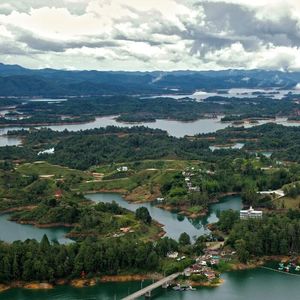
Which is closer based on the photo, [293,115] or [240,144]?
[240,144]

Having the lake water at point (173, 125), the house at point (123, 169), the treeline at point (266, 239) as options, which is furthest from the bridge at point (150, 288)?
the lake water at point (173, 125)

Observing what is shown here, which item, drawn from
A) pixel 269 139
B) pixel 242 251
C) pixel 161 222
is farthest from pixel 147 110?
pixel 242 251

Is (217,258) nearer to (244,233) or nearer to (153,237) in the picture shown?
(244,233)

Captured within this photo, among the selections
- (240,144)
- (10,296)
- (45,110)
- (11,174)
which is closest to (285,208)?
(10,296)

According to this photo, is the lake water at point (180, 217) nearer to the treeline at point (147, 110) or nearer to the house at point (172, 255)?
the house at point (172, 255)

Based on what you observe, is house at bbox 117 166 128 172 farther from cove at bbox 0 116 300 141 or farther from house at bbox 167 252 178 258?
cove at bbox 0 116 300 141

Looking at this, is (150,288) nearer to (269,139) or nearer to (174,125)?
(269,139)
